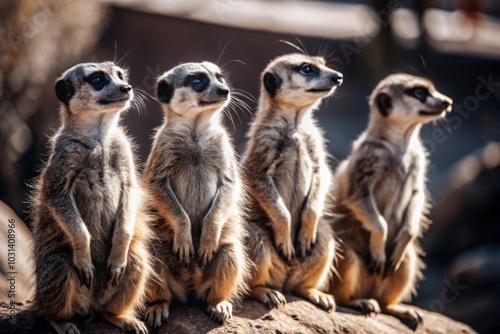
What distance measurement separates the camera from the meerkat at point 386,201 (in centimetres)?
579

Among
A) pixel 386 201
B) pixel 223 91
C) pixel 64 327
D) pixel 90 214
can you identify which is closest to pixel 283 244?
pixel 386 201

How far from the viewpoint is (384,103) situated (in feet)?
19.6

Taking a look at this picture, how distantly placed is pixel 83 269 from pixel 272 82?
2050 mm

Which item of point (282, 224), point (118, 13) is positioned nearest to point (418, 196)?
point (282, 224)

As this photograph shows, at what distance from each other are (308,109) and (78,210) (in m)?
1.96

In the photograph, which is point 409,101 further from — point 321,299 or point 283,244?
point 321,299

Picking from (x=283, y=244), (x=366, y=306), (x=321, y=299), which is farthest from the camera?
(x=366, y=306)

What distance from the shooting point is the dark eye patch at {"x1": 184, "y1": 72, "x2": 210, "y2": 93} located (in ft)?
15.6

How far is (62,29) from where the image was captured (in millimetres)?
12078

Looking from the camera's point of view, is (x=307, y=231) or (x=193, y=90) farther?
(x=307, y=231)

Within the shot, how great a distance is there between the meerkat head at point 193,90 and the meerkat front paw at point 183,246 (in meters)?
0.78

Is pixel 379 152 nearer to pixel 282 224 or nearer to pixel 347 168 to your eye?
pixel 347 168

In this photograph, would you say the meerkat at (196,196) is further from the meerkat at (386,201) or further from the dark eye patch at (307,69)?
the meerkat at (386,201)

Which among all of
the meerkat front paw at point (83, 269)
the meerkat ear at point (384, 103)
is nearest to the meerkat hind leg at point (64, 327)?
the meerkat front paw at point (83, 269)
